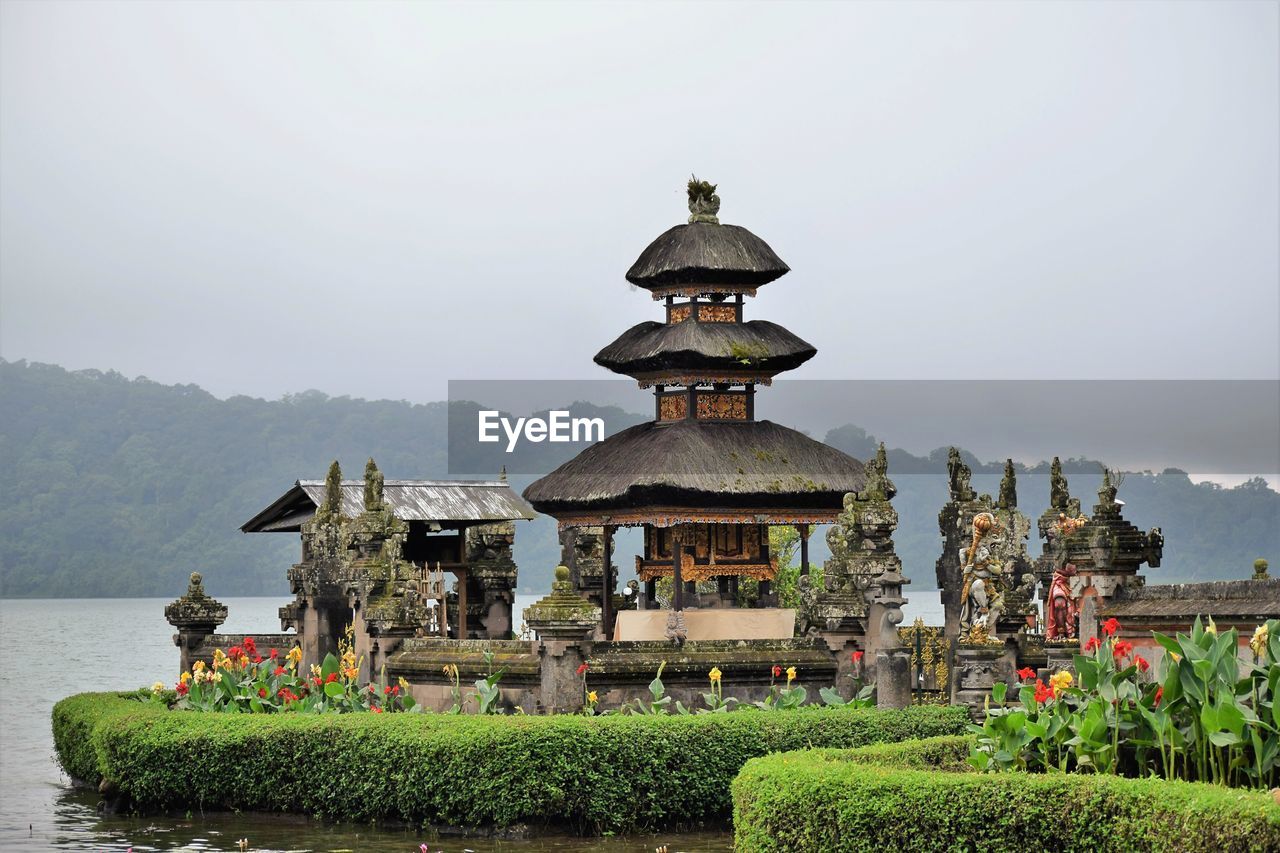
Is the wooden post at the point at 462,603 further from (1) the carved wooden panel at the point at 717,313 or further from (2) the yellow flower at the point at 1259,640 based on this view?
(2) the yellow flower at the point at 1259,640

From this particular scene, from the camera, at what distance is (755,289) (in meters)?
35.5

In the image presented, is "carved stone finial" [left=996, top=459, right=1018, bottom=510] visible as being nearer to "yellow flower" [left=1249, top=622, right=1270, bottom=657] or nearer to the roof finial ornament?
the roof finial ornament

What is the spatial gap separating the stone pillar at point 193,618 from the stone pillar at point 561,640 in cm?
1070

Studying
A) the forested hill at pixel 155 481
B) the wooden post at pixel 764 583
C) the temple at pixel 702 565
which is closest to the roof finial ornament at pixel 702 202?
the temple at pixel 702 565

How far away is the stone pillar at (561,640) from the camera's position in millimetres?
26391

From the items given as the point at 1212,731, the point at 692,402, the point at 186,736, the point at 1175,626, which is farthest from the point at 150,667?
the point at 1212,731

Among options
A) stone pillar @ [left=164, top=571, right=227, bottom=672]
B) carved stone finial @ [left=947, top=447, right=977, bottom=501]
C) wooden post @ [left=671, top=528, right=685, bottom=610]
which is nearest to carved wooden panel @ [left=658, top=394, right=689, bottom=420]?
wooden post @ [left=671, top=528, right=685, bottom=610]

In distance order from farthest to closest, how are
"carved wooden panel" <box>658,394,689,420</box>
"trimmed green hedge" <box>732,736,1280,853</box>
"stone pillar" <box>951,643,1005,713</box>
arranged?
"carved wooden panel" <box>658,394,689,420</box>
"stone pillar" <box>951,643,1005,713</box>
"trimmed green hedge" <box>732,736,1280,853</box>

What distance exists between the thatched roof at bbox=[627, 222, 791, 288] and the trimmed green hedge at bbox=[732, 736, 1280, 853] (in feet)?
53.8

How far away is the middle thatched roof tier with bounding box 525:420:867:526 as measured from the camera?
1276 inches

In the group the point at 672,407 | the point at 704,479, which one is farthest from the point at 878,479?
the point at 672,407

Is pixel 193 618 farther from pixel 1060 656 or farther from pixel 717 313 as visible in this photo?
pixel 1060 656

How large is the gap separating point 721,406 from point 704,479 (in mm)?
3056

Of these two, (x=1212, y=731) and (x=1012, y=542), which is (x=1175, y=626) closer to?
(x=1212, y=731)
